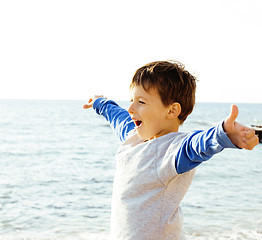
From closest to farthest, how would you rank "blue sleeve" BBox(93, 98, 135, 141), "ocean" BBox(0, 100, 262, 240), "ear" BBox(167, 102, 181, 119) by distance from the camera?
"ear" BBox(167, 102, 181, 119) → "blue sleeve" BBox(93, 98, 135, 141) → "ocean" BBox(0, 100, 262, 240)

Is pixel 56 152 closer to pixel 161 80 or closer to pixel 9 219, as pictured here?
pixel 9 219

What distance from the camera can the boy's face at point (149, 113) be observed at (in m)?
1.89

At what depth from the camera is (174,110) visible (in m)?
1.91

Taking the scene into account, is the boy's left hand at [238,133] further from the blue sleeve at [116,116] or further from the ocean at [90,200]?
the ocean at [90,200]

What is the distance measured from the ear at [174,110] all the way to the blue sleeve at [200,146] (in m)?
0.27

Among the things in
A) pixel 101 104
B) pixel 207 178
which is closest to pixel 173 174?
pixel 101 104

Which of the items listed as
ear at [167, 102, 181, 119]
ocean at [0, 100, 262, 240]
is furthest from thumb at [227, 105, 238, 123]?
ocean at [0, 100, 262, 240]

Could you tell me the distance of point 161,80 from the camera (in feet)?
6.13

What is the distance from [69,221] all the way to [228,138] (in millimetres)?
6076

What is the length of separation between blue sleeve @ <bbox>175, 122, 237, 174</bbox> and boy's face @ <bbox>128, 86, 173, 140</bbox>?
0.27 meters

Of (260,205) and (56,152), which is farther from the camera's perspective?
(56,152)

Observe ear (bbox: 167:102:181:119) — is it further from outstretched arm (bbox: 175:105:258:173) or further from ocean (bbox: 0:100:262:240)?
ocean (bbox: 0:100:262:240)

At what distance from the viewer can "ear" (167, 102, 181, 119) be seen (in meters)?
1.90

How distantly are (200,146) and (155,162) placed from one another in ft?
1.13
